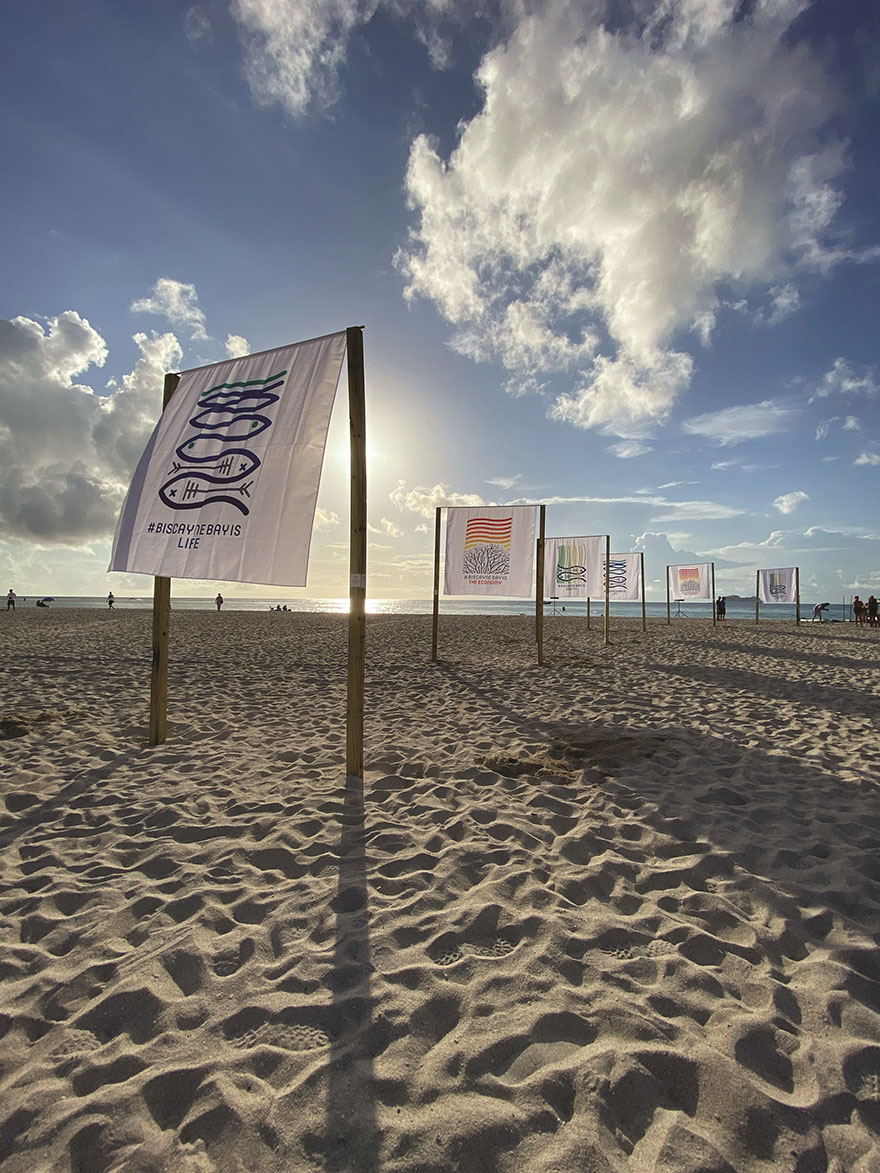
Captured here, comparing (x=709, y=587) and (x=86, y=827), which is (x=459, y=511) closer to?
(x=86, y=827)

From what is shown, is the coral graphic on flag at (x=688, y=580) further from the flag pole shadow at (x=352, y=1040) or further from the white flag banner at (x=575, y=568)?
the flag pole shadow at (x=352, y=1040)

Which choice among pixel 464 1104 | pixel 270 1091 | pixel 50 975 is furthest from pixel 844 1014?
pixel 50 975

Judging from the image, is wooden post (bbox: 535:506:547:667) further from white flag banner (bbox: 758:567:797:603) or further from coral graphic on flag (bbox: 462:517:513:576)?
white flag banner (bbox: 758:567:797:603)

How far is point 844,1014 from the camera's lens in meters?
2.02

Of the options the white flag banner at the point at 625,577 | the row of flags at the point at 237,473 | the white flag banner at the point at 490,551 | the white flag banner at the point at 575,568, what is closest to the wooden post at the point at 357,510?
the row of flags at the point at 237,473

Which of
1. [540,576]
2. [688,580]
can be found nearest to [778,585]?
[688,580]

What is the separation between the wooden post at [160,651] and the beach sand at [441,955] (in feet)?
0.91

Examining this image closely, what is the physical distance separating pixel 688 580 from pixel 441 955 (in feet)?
87.2

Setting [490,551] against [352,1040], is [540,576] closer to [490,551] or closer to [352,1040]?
[490,551]

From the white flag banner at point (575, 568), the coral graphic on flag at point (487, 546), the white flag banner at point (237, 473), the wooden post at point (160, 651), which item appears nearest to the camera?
the white flag banner at point (237, 473)

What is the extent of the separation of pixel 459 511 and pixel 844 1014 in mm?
10247

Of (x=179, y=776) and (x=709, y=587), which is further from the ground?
(x=709, y=587)

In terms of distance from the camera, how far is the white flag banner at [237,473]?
14.4 feet

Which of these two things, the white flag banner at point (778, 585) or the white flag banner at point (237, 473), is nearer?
the white flag banner at point (237, 473)
